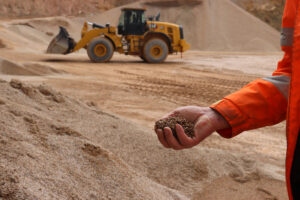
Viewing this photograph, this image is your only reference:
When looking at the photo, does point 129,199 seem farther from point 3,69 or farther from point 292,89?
point 3,69

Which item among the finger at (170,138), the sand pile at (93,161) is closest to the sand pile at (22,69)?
the sand pile at (93,161)

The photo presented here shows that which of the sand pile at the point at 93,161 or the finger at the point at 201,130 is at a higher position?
the finger at the point at 201,130

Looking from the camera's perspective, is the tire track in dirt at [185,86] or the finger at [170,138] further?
the tire track in dirt at [185,86]

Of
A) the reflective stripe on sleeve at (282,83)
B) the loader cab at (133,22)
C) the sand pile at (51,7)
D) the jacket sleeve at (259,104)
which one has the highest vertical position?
the sand pile at (51,7)

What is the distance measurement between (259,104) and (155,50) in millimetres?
10845

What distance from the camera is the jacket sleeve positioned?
1.40 metres

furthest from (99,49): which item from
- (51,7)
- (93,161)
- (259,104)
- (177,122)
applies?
(51,7)

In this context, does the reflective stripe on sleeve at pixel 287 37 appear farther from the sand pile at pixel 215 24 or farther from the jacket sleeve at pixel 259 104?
the sand pile at pixel 215 24

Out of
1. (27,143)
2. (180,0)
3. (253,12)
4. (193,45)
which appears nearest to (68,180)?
(27,143)

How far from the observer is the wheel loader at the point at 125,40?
460 inches

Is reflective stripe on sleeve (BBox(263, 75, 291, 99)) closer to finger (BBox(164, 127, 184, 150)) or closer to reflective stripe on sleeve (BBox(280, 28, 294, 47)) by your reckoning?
reflective stripe on sleeve (BBox(280, 28, 294, 47))

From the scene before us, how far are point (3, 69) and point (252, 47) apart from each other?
17.6m

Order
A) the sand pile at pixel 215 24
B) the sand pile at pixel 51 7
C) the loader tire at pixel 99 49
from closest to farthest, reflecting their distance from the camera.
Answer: the loader tire at pixel 99 49, the sand pile at pixel 215 24, the sand pile at pixel 51 7

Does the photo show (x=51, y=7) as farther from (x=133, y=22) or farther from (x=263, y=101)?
(x=263, y=101)
